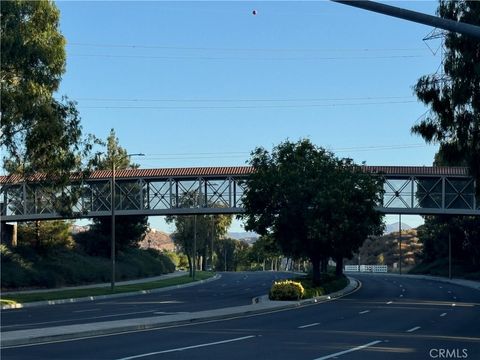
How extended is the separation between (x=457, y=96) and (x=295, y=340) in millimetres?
11046

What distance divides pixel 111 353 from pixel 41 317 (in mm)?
12600

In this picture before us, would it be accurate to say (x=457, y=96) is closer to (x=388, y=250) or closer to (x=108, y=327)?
(x=108, y=327)

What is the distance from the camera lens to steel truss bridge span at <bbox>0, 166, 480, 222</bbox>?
61156 millimetres

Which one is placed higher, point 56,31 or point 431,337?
point 56,31

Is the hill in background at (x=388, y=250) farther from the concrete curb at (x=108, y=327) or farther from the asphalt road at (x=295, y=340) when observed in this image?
the asphalt road at (x=295, y=340)

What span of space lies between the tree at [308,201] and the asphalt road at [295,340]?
16.7 meters

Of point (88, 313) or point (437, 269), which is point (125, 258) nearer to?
point (437, 269)

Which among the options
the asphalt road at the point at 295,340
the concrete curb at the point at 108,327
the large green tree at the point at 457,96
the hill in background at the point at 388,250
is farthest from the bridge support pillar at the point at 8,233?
the hill in background at the point at 388,250

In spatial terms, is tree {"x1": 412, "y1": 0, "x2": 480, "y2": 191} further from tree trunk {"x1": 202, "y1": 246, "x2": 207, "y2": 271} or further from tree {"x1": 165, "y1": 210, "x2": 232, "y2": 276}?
tree trunk {"x1": 202, "y1": 246, "x2": 207, "y2": 271}

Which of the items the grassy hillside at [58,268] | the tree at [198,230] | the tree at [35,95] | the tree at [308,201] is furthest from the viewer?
the tree at [198,230]

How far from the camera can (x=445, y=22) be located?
496 inches

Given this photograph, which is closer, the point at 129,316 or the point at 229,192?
the point at 129,316

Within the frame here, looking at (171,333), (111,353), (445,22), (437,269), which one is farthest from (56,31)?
(437,269)

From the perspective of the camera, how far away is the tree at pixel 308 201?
4697 cm
